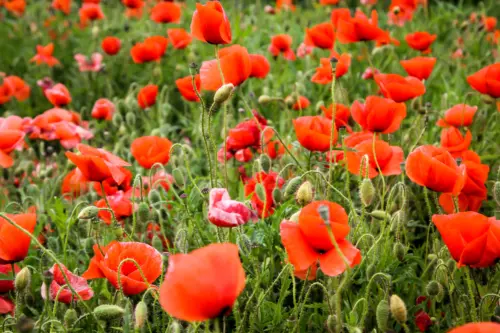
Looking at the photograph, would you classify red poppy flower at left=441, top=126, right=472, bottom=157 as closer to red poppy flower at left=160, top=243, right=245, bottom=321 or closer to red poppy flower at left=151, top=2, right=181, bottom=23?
red poppy flower at left=160, top=243, right=245, bottom=321

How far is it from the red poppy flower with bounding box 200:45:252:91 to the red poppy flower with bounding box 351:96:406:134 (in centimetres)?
38

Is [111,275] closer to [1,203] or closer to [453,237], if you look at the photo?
[453,237]

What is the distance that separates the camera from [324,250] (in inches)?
54.7

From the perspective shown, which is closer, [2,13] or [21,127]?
[21,127]

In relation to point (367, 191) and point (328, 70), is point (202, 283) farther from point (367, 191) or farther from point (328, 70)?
point (328, 70)

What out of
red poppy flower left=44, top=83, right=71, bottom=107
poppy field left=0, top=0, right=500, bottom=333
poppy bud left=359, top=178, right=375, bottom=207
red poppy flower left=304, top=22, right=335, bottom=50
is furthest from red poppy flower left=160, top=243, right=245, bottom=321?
red poppy flower left=44, top=83, right=71, bottom=107

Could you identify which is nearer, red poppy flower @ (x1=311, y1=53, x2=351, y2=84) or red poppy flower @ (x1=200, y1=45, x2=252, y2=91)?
red poppy flower @ (x1=200, y1=45, x2=252, y2=91)

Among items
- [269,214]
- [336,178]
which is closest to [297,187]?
[269,214]

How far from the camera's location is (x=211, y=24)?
1.80 metres

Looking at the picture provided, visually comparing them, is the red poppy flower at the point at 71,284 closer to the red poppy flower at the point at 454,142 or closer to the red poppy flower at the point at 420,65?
the red poppy flower at the point at 454,142

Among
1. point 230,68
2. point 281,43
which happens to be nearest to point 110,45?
point 281,43

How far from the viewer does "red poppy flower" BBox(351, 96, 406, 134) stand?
193 cm

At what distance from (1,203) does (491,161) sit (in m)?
2.07

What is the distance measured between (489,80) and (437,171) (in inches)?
33.0
